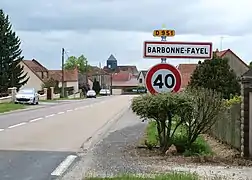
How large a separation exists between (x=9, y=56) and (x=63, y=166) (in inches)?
2491

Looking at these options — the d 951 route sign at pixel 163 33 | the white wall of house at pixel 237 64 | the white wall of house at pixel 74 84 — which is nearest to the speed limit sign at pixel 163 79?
the d 951 route sign at pixel 163 33

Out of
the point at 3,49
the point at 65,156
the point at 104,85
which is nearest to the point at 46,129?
the point at 65,156

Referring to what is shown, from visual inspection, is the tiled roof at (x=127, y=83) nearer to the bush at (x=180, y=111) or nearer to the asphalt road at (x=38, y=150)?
the asphalt road at (x=38, y=150)

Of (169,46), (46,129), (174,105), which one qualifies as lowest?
(46,129)

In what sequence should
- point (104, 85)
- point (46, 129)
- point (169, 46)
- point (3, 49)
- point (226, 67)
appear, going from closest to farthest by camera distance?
point (169, 46)
point (46, 129)
point (226, 67)
point (3, 49)
point (104, 85)

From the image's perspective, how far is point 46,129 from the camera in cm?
2177

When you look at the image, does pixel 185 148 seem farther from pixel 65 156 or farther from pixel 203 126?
pixel 65 156

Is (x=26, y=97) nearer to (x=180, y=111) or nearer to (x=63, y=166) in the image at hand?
(x=180, y=111)

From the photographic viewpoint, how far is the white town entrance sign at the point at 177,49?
11797 millimetres

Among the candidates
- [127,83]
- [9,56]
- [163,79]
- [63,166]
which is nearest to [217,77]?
[163,79]

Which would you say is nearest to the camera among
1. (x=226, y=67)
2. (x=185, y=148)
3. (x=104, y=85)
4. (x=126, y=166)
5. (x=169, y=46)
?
(x=126, y=166)

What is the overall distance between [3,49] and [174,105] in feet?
204

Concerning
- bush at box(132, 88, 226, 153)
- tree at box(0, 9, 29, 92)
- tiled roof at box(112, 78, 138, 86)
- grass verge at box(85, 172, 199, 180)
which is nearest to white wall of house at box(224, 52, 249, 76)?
tree at box(0, 9, 29, 92)

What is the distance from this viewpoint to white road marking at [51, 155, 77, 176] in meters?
10.4
